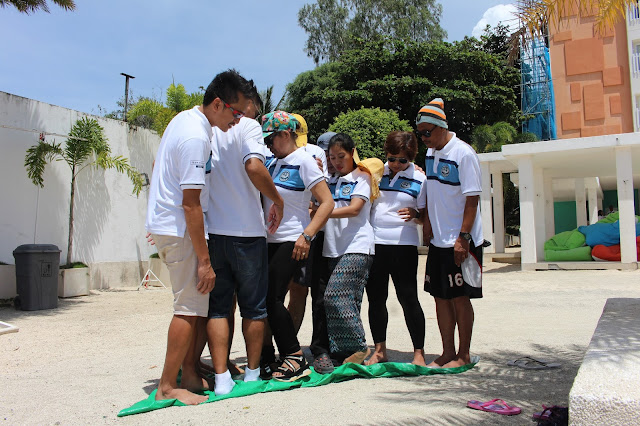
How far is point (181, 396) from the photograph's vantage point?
3.18 metres

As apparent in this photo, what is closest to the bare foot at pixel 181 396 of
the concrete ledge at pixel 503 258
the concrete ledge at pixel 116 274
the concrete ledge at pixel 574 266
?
the concrete ledge at pixel 116 274

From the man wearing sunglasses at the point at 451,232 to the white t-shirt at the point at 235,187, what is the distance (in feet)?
4.46

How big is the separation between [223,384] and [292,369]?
535 millimetres

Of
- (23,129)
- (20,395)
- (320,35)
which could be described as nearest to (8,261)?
(23,129)

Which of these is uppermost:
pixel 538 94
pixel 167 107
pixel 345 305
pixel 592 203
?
pixel 538 94

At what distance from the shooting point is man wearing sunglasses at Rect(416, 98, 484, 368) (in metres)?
4.03

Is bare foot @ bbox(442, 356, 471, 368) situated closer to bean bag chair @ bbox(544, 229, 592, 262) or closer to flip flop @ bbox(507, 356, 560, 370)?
flip flop @ bbox(507, 356, 560, 370)

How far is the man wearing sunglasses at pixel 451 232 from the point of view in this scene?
4.03m

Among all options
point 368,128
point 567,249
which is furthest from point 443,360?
point 368,128

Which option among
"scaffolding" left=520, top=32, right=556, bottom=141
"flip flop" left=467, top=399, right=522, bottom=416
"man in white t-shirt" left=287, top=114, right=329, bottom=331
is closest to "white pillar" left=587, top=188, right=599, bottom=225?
"scaffolding" left=520, top=32, right=556, bottom=141

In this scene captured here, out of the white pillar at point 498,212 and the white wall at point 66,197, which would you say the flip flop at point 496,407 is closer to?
the white wall at point 66,197

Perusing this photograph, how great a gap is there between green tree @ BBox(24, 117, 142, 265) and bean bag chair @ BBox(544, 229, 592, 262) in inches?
398

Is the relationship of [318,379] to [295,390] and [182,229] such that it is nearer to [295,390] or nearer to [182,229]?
[295,390]

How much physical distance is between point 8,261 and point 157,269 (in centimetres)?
384
